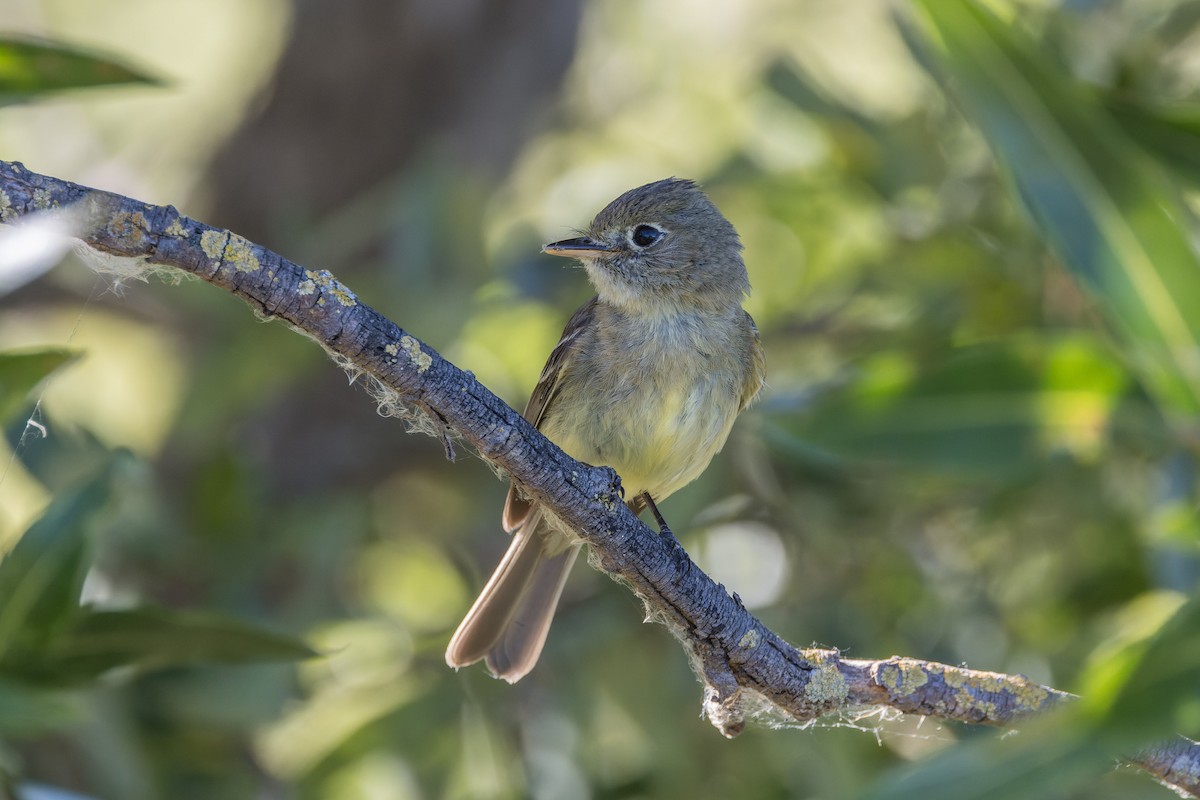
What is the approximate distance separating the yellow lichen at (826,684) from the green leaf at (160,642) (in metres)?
1.07

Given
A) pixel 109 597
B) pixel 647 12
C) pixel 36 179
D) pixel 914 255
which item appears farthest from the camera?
pixel 647 12

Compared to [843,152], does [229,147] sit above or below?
above

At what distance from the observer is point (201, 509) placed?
386cm

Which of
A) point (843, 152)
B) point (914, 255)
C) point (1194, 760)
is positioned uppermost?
point (843, 152)

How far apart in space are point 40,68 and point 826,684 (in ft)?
6.32

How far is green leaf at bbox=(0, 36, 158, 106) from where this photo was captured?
2506 mm

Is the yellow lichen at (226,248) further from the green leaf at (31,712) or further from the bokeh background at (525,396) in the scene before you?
the green leaf at (31,712)

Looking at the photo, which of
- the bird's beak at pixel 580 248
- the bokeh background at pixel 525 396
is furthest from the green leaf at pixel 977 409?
the bird's beak at pixel 580 248

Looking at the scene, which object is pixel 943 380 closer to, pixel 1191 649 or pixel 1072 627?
pixel 1191 649

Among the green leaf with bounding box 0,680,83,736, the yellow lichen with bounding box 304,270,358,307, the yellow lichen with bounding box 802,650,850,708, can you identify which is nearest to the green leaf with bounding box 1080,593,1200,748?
the yellow lichen with bounding box 802,650,850,708

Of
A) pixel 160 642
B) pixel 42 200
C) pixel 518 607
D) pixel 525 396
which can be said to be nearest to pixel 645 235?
pixel 525 396

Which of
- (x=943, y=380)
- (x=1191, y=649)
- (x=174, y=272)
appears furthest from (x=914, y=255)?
(x=174, y=272)

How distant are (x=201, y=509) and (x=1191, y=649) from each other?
2.89 meters

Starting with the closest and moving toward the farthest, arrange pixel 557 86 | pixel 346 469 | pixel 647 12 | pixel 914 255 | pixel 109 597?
pixel 109 597 < pixel 914 255 < pixel 346 469 < pixel 557 86 < pixel 647 12
